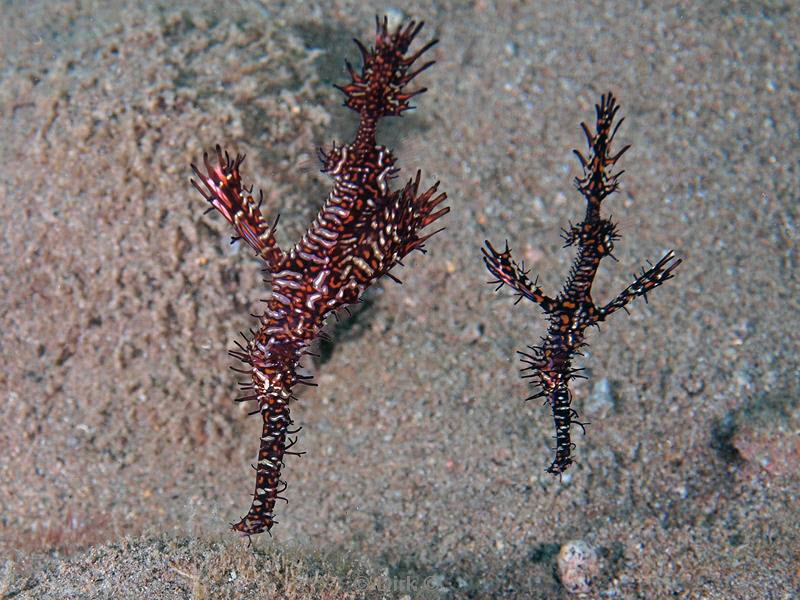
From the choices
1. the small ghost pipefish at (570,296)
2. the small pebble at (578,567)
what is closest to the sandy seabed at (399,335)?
the small pebble at (578,567)

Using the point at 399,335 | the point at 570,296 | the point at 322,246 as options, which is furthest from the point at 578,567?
the point at 322,246

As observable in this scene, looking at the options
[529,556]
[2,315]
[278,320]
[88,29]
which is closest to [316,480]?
[529,556]

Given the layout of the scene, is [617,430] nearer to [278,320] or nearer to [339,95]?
[278,320]

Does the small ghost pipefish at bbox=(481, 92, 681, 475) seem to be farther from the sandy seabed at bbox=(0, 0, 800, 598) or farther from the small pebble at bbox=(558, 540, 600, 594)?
the sandy seabed at bbox=(0, 0, 800, 598)

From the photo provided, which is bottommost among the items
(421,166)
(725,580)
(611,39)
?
(725,580)

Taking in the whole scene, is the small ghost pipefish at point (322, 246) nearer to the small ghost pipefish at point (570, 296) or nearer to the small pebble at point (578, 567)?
the small ghost pipefish at point (570, 296)
